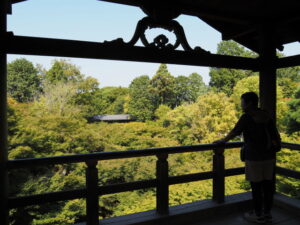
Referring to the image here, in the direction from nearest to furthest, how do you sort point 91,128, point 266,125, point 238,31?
point 266,125 < point 238,31 < point 91,128

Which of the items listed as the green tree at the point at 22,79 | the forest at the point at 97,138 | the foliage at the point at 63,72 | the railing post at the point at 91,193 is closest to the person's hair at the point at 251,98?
the railing post at the point at 91,193

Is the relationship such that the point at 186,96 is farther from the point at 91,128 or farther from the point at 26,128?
the point at 26,128

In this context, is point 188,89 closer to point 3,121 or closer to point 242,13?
point 242,13

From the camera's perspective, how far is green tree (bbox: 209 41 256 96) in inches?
1028

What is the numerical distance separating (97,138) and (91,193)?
11937 millimetres

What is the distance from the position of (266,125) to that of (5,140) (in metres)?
1.94

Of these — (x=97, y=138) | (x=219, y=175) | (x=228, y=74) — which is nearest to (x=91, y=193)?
(x=219, y=175)

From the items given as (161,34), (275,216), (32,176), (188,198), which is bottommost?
(188,198)

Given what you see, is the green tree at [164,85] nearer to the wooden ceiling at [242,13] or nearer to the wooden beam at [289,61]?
the wooden ceiling at [242,13]

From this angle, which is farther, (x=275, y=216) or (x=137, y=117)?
(x=137, y=117)

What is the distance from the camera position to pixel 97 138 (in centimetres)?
1359

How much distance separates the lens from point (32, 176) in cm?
1054

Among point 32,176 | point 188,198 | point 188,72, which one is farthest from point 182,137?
point 188,72

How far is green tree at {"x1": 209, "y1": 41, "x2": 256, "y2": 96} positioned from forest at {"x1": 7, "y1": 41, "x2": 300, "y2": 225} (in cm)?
491
